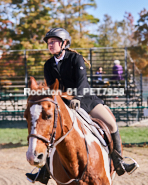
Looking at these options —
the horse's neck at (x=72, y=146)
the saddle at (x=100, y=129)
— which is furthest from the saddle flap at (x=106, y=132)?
the horse's neck at (x=72, y=146)

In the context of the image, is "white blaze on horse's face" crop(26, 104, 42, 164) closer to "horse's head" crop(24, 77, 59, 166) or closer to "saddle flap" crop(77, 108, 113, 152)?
"horse's head" crop(24, 77, 59, 166)

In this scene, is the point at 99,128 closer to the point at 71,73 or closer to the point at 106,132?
the point at 106,132

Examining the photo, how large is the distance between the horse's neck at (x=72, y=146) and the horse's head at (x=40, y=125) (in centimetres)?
27

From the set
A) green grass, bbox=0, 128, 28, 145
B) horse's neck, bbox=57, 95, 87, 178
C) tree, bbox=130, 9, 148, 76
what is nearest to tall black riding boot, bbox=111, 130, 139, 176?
horse's neck, bbox=57, 95, 87, 178

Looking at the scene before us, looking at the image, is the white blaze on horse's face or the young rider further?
the young rider

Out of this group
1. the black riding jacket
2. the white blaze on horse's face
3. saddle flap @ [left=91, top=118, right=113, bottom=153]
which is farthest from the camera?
saddle flap @ [left=91, top=118, right=113, bottom=153]

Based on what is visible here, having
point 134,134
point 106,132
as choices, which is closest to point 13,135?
point 134,134

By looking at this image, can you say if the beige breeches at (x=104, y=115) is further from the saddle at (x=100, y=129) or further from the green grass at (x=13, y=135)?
the green grass at (x=13, y=135)

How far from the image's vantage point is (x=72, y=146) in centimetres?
293

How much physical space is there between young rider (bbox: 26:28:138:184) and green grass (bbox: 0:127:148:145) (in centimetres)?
602

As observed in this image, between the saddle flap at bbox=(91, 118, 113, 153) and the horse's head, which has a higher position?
the horse's head

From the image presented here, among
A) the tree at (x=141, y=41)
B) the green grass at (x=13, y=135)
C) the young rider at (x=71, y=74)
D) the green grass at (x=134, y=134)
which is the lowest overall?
the green grass at (x=13, y=135)

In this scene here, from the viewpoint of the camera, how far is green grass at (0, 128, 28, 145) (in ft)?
33.4

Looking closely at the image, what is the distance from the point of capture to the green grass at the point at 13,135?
1017cm
